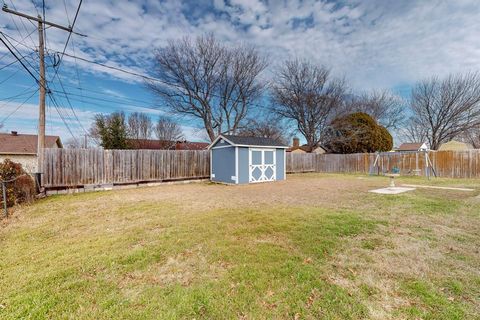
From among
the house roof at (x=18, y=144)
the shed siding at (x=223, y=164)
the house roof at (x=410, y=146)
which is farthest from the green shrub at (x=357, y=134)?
the house roof at (x=18, y=144)

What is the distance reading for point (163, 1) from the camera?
884 cm

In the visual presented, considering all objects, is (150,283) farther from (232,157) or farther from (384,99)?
(384,99)

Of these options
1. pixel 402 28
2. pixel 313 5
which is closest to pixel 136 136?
pixel 313 5

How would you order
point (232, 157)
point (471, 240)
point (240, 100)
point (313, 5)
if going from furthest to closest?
1. point (240, 100)
2. point (232, 157)
3. point (313, 5)
4. point (471, 240)

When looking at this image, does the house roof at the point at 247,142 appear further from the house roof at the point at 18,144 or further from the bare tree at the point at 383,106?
the bare tree at the point at 383,106

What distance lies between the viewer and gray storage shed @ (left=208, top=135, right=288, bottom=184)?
1220cm

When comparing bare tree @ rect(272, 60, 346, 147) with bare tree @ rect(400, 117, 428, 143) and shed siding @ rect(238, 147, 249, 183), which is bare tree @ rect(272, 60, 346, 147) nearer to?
bare tree @ rect(400, 117, 428, 143)

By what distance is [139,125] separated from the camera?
3409 centimetres

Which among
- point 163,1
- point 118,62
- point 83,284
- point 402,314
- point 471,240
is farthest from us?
point 118,62

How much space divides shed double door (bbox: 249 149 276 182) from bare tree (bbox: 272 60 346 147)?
36.6ft

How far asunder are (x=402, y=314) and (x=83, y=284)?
3329 mm

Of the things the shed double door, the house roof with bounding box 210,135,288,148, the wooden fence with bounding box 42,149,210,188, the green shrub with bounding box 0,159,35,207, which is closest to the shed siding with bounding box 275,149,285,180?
the shed double door

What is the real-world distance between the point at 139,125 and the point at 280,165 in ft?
91.1

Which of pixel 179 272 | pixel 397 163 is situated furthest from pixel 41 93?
pixel 397 163
